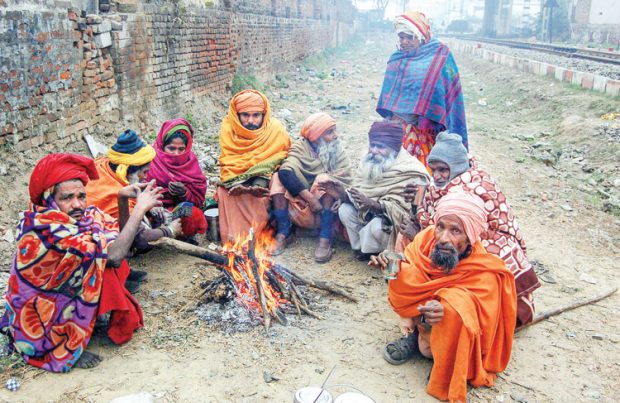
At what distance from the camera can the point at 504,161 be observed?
28.6 ft

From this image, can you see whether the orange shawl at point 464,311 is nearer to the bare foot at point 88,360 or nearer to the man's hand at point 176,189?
the bare foot at point 88,360

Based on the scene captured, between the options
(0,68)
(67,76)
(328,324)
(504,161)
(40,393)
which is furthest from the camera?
(504,161)

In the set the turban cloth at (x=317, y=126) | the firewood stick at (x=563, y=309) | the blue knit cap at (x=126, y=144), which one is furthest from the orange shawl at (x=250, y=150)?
the firewood stick at (x=563, y=309)

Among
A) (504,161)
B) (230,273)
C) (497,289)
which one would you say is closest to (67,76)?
(230,273)

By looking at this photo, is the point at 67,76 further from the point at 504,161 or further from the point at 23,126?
the point at 504,161

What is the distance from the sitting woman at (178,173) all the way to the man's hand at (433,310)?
254cm

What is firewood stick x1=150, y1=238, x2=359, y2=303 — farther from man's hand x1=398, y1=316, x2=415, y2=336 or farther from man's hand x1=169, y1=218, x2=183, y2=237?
man's hand x1=398, y1=316, x2=415, y2=336

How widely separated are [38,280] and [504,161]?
768 centimetres

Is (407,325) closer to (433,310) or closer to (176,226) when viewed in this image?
(433,310)

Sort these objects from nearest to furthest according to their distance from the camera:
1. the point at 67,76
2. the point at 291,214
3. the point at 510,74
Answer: the point at 291,214
the point at 67,76
the point at 510,74

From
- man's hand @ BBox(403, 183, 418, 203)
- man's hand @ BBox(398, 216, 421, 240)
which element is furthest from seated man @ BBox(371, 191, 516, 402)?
man's hand @ BBox(403, 183, 418, 203)

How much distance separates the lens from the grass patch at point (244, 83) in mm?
12078

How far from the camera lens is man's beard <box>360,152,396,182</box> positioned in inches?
183

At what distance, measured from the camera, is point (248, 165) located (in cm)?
512
